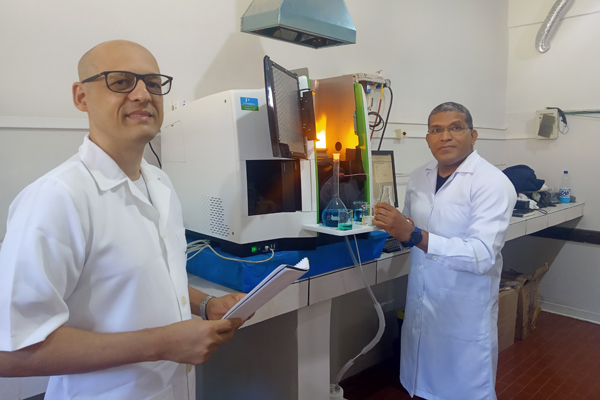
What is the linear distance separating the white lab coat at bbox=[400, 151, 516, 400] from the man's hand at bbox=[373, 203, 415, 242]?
5.4 inches

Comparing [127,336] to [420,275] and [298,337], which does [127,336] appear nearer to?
[298,337]

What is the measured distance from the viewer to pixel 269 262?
1460 mm

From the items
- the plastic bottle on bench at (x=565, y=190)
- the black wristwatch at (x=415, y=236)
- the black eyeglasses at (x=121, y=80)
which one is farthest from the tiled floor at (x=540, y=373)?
the black eyeglasses at (x=121, y=80)

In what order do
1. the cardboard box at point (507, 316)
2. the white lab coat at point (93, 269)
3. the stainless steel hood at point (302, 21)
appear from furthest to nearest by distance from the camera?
1. the cardboard box at point (507, 316)
2. the stainless steel hood at point (302, 21)
3. the white lab coat at point (93, 269)

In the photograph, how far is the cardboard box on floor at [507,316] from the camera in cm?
310

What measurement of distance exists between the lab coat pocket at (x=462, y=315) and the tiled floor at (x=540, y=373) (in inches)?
34.0

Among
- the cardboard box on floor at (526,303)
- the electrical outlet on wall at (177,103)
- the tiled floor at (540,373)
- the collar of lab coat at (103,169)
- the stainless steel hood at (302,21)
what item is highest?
the stainless steel hood at (302,21)

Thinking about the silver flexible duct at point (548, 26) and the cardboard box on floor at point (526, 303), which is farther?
the silver flexible duct at point (548, 26)

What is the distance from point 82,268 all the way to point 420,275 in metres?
1.63

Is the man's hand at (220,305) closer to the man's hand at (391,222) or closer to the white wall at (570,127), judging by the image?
the man's hand at (391,222)

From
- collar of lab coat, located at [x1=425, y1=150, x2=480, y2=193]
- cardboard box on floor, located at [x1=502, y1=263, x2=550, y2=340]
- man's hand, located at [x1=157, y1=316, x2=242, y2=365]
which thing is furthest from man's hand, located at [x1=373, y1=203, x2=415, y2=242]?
cardboard box on floor, located at [x1=502, y1=263, x2=550, y2=340]

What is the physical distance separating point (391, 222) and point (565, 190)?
2.99 metres

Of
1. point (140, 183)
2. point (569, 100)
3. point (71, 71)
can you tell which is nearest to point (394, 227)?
point (140, 183)

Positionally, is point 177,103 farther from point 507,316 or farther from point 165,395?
point 507,316
